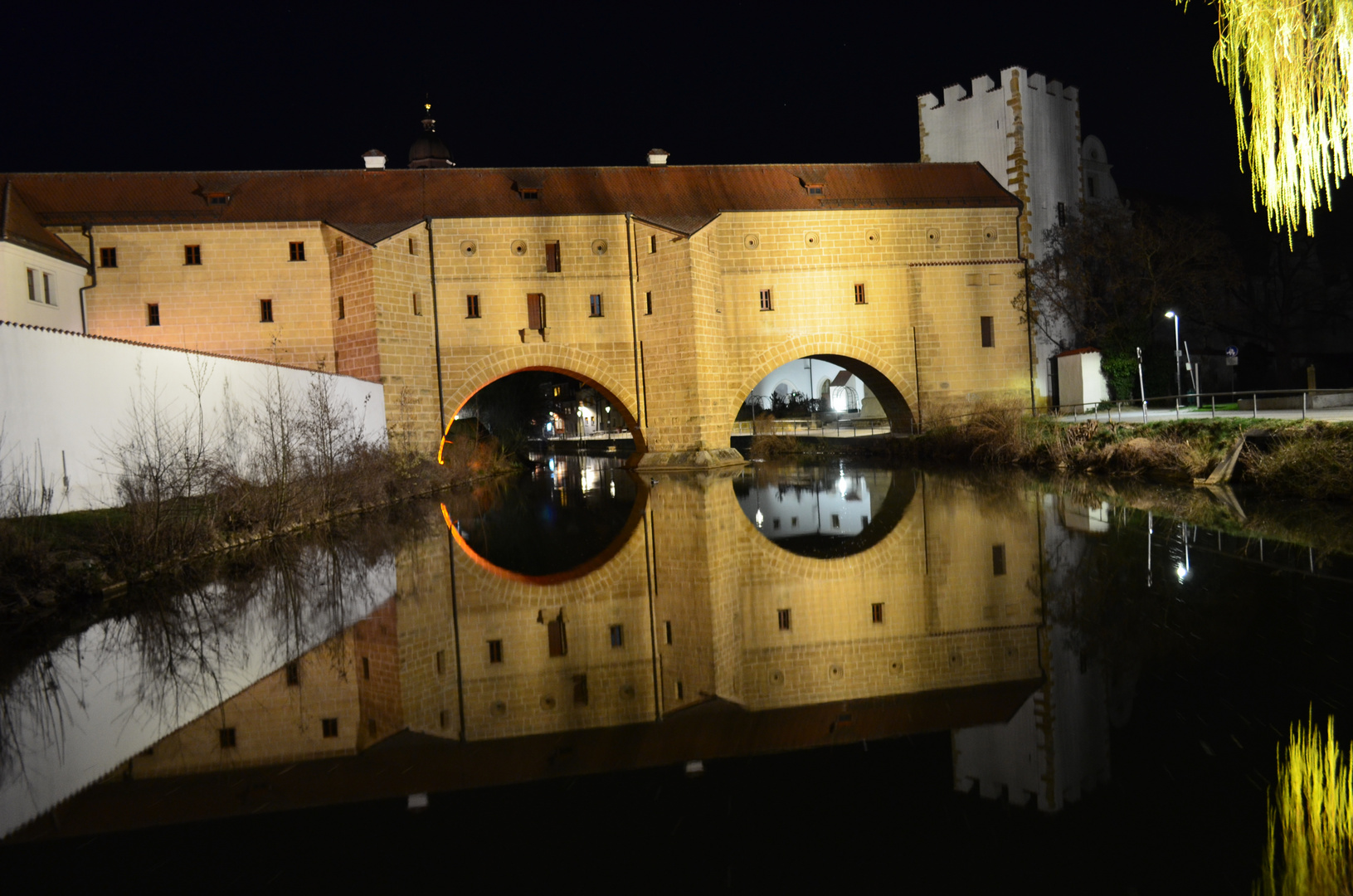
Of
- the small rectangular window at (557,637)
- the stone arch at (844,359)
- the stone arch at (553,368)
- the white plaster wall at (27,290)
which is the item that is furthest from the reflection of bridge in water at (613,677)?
the stone arch at (844,359)

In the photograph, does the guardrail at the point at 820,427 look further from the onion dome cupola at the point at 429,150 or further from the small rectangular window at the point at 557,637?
the small rectangular window at the point at 557,637

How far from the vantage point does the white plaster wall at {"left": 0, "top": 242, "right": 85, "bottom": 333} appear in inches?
898

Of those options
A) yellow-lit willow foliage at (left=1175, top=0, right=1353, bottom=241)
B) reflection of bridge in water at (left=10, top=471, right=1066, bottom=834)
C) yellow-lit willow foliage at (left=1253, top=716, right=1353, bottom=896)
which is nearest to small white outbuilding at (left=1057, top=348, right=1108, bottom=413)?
reflection of bridge in water at (left=10, top=471, right=1066, bottom=834)

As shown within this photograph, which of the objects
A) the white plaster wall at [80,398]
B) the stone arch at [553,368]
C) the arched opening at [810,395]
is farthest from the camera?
the arched opening at [810,395]

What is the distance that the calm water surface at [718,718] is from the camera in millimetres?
3477

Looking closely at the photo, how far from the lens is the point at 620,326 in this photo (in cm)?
2902

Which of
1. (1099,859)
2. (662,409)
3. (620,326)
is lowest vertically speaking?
(1099,859)

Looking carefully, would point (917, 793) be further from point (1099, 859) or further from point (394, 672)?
point (394, 672)

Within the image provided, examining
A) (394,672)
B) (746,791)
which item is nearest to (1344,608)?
(746,791)

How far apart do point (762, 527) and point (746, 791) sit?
954 centimetres

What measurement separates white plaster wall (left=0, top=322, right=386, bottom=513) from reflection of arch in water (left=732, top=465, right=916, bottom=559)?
8980 millimetres

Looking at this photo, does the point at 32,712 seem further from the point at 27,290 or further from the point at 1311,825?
the point at 27,290

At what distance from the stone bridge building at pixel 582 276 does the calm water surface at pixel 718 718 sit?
1811cm

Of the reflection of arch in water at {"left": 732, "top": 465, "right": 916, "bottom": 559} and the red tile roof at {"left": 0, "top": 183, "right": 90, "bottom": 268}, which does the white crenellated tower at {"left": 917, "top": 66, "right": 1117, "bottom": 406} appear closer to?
the reflection of arch in water at {"left": 732, "top": 465, "right": 916, "bottom": 559}
